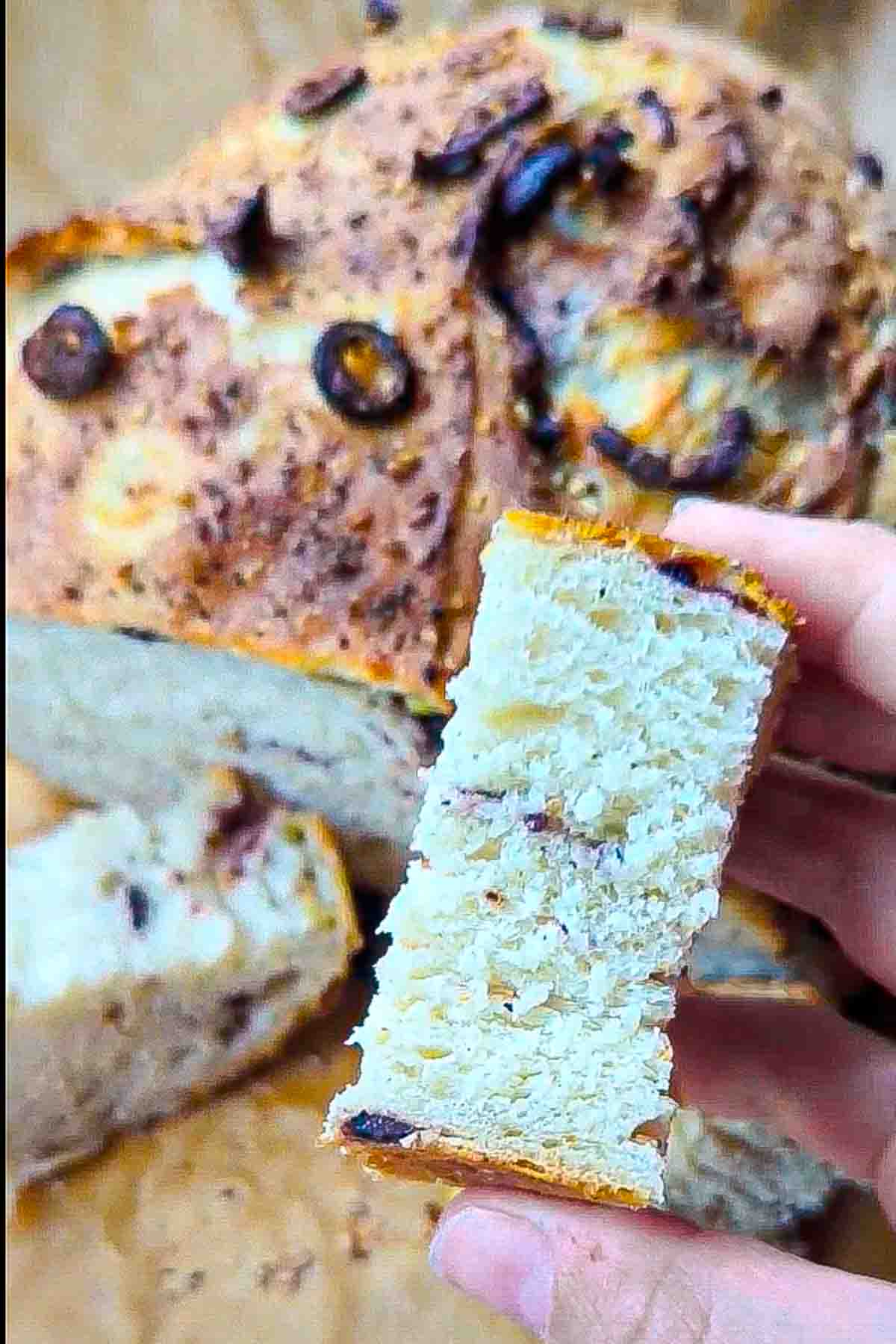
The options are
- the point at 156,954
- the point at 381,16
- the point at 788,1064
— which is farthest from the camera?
the point at 381,16

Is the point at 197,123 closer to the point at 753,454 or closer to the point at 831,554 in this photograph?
the point at 753,454

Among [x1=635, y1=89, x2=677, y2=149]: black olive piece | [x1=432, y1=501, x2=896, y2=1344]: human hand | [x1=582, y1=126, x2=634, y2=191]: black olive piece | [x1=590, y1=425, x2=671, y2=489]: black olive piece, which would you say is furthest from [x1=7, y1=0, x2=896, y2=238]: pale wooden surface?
[x1=432, y1=501, x2=896, y2=1344]: human hand

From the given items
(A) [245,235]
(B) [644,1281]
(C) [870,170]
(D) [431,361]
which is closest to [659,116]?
(C) [870,170]

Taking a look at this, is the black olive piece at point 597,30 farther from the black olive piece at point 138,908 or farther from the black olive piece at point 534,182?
the black olive piece at point 138,908

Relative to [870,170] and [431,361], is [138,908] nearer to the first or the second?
[431,361]

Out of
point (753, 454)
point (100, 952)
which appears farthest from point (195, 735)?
point (753, 454)
